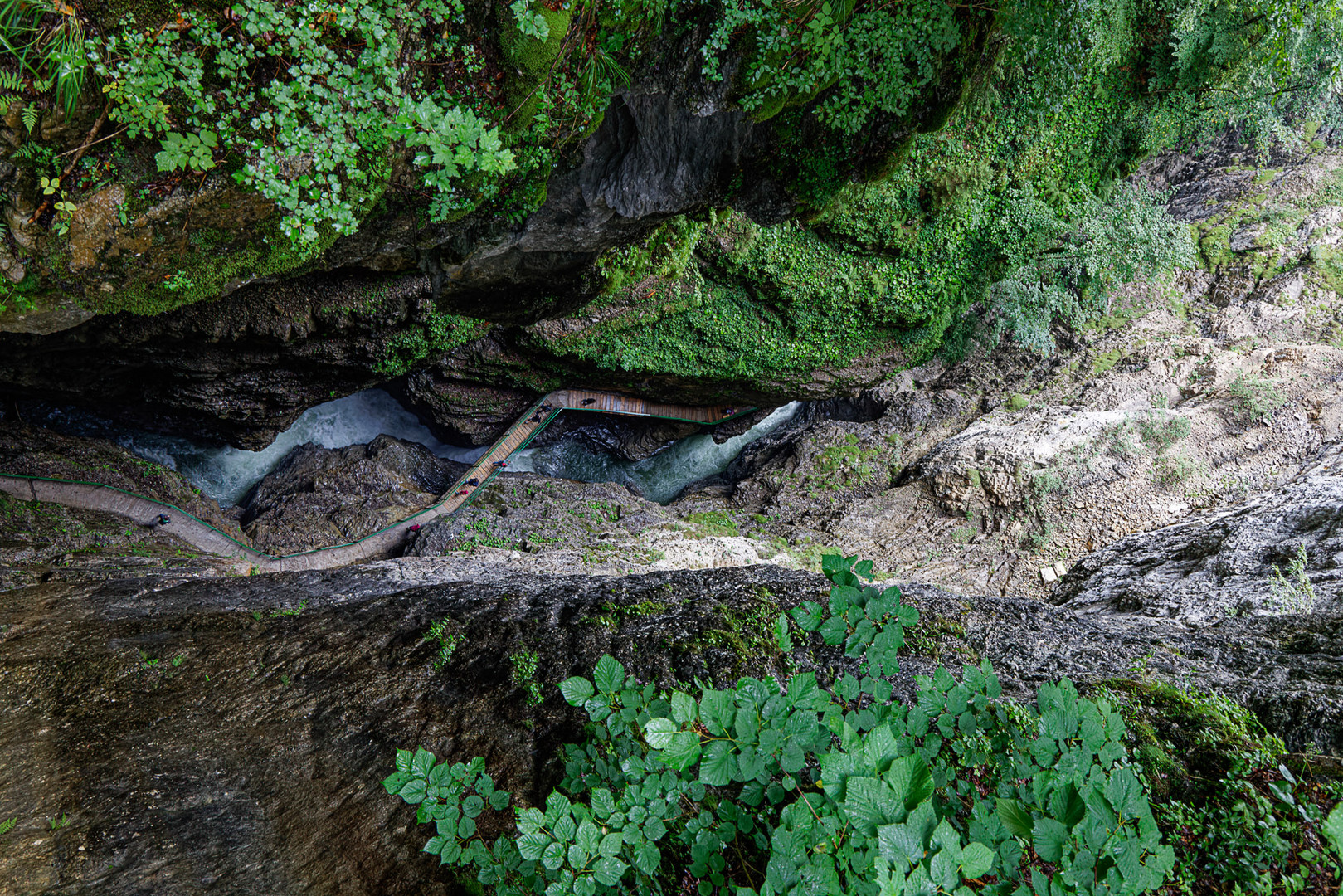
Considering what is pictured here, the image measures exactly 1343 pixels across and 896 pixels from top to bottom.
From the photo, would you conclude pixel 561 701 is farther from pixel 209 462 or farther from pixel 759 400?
pixel 209 462

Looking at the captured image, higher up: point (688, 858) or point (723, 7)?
point (723, 7)

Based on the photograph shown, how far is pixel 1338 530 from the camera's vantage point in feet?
16.4

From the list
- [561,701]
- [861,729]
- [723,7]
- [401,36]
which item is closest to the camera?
[861,729]

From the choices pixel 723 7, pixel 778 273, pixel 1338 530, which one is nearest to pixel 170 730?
pixel 723 7

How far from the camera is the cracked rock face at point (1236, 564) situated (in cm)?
445

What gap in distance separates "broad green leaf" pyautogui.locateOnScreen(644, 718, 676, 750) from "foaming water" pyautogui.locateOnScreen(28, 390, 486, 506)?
42.6ft

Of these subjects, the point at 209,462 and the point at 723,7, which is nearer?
the point at 723,7

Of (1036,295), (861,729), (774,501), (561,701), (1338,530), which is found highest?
(861,729)

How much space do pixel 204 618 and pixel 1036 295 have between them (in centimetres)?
1305

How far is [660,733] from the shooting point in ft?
5.43

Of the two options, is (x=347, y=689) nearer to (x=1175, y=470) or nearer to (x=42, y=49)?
(x=42, y=49)

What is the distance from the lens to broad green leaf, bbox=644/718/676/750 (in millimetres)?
1641

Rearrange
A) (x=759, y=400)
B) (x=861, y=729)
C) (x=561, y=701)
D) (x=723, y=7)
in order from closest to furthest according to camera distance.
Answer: (x=861, y=729) → (x=561, y=701) → (x=723, y=7) → (x=759, y=400)

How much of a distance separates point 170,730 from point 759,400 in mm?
11470
